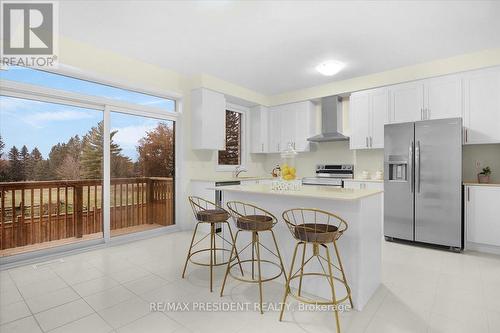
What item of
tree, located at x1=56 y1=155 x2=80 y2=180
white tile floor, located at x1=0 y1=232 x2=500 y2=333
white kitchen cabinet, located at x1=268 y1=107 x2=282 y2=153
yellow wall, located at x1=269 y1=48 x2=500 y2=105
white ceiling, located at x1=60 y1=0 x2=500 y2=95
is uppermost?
white ceiling, located at x1=60 y1=0 x2=500 y2=95

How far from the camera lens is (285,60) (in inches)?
158

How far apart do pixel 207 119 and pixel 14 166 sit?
2.70 m

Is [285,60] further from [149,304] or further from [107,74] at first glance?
[149,304]

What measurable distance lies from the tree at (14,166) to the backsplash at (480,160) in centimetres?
606

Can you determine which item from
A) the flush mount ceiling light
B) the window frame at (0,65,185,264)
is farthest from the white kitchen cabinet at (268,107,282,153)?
the window frame at (0,65,185,264)

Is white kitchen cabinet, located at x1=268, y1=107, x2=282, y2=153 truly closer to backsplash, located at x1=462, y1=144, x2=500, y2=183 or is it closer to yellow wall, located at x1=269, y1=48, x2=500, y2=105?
yellow wall, located at x1=269, y1=48, x2=500, y2=105

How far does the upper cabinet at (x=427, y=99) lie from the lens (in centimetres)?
387

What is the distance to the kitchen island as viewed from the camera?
2189 mm

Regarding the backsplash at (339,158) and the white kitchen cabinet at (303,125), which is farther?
the white kitchen cabinet at (303,125)

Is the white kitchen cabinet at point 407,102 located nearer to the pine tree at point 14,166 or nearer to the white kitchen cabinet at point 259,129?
the white kitchen cabinet at point 259,129

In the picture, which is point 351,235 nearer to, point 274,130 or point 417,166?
point 417,166

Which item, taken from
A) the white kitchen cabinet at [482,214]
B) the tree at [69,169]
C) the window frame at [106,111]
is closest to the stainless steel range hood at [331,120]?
the white kitchen cabinet at [482,214]

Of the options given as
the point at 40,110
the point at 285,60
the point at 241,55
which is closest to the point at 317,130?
the point at 285,60

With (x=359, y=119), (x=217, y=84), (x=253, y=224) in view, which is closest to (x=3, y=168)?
(x=253, y=224)
